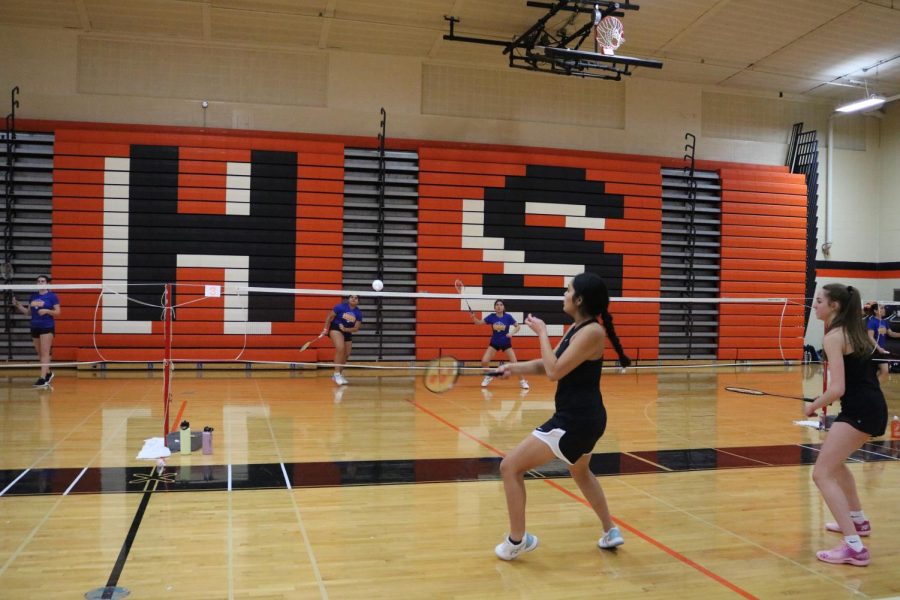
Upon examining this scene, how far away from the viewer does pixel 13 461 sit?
6676 millimetres

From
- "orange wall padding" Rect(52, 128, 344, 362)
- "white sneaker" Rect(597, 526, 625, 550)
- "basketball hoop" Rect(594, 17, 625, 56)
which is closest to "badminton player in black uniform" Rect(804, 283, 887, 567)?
"white sneaker" Rect(597, 526, 625, 550)

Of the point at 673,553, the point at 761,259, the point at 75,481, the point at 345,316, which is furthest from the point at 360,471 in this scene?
the point at 761,259

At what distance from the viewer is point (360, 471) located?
6.58 m

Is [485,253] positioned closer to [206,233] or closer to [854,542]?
[206,233]

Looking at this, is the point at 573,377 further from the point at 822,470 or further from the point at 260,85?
the point at 260,85

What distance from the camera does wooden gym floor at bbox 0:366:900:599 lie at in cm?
401

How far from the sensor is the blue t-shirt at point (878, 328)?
13516 millimetres

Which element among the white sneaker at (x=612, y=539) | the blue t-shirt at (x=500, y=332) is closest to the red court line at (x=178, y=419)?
the white sneaker at (x=612, y=539)

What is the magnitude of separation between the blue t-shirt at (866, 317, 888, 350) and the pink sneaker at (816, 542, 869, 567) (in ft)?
34.9

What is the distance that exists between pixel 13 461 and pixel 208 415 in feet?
9.45

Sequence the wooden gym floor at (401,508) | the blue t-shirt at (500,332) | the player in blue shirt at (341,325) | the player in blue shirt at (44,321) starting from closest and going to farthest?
1. the wooden gym floor at (401,508)
2. the player in blue shirt at (44,321)
3. the player in blue shirt at (341,325)
4. the blue t-shirt at (500,332)

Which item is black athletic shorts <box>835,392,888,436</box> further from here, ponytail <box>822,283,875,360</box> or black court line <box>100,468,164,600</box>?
black court line <box>100,468,164,600</box>

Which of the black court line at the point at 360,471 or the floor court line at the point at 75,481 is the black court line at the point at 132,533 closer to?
the black court line at the point at 360,471

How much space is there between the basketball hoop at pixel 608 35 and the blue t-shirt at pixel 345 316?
20.5 feet
